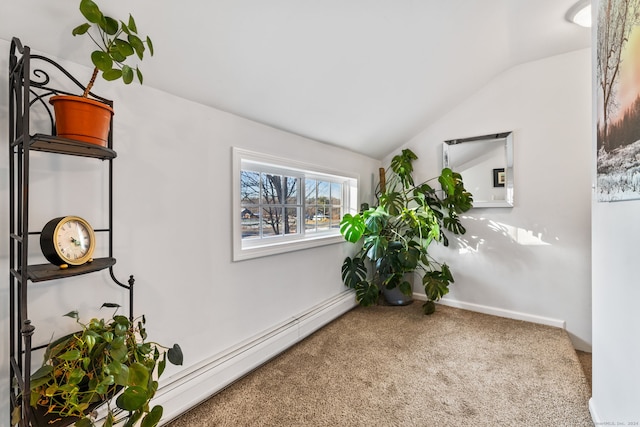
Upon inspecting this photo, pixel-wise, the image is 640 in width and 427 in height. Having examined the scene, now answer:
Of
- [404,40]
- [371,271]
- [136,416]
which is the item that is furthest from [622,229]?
[371,271]

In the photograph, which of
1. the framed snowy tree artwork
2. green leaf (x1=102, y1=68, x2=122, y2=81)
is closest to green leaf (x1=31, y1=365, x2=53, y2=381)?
green leaf (x1=102, y1=68, x2=122, y2=81)

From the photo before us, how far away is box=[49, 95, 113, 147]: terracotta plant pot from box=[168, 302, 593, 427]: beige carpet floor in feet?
4.55

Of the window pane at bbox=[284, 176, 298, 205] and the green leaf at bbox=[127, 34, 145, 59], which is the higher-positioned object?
the green leaf at bbox=[127, 34, 145, 59]

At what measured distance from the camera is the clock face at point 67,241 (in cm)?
99

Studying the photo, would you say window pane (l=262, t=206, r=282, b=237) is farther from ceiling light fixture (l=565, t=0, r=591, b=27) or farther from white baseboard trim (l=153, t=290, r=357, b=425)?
ceiling light fixture (l=565, t=0, r=591, b=27)

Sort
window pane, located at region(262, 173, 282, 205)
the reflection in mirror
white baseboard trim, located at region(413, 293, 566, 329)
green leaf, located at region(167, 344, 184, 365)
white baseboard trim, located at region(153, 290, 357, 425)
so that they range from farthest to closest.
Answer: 1. the reflection in mirror
2. white baseboard trim, located at region(413, 293, 566, 329)
3. window pane, located at region(262, 173, 282, 205)
4. white baseboard trim, located at region(153, 290, 357, 425)
5. green leaf, located at region(167, 344, 184, 365)

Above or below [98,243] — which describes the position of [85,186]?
above

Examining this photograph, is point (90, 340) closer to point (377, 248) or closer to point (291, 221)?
point (291, 221)

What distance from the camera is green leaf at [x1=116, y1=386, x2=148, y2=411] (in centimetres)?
92

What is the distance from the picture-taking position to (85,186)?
1233mm

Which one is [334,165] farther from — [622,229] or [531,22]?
[622,229]

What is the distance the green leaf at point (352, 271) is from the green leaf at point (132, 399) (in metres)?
2.13

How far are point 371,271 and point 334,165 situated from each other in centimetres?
133

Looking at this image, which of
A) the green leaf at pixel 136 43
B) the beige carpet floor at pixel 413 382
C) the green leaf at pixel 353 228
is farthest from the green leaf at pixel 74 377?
the green leaf at pixel 353 228
